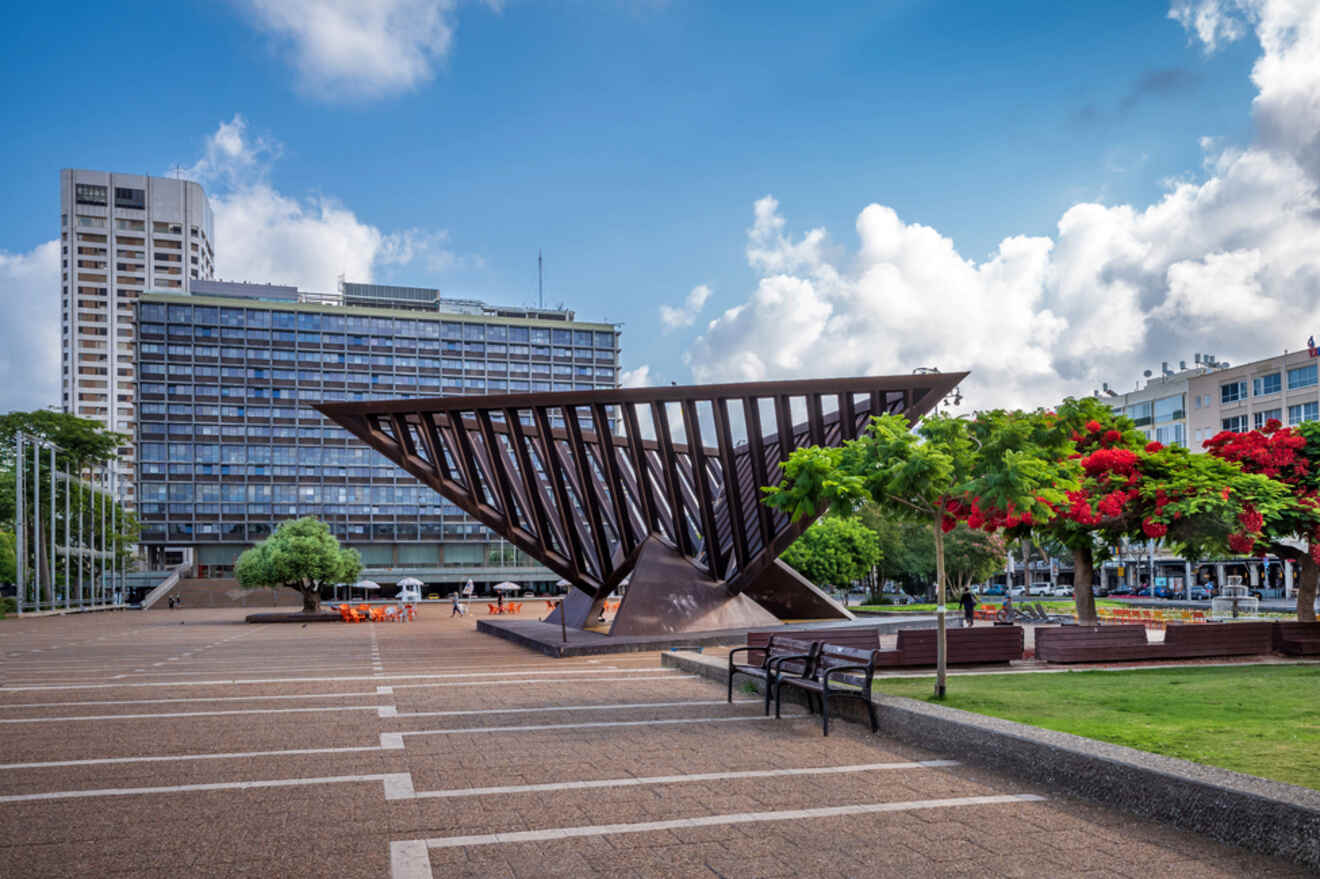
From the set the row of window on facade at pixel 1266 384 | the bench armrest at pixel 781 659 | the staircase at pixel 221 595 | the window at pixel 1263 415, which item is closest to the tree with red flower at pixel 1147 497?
the bench armrest at pixel 781 659

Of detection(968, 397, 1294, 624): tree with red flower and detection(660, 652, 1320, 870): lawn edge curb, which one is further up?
detection(968, 397, 1294, 624): tree with red flower

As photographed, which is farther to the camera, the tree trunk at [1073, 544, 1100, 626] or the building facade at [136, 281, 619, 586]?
the building facade at [136, 281, 619, 586]

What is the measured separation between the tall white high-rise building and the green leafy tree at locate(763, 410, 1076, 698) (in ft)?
377

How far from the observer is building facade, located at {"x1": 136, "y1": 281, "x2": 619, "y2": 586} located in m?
91.8

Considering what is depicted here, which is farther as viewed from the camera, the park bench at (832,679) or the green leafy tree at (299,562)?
the green leafy tree at (299,562)

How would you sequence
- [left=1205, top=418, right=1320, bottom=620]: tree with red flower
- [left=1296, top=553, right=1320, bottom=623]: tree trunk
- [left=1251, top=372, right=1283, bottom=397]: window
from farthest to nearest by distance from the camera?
[left=1251, top=372, right=1283, bottom=397]: window, [left=1296, top=553, right=1320, bottom=623]: tree trunk, [left=1205, top=418, right=1320, bottom=620]: tree with red flower

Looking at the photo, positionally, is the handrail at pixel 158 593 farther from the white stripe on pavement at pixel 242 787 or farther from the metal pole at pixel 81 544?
the white stripe on pavement at pixel 242 787

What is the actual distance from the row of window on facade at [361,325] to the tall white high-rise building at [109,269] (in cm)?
2270

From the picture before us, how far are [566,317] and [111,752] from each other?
107144 mm

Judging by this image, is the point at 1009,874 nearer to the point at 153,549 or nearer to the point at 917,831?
the point at 917,831

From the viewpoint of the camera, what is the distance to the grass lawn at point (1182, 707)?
7.79m

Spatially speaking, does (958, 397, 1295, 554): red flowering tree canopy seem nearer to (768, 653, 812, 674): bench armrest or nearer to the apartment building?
(768, 653, 812, 674): bench armrest

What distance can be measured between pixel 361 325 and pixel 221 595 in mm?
33566

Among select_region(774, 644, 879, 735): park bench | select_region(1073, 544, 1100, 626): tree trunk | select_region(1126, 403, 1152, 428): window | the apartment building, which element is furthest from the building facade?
select_region(774, 644, 879, 735): park bench
